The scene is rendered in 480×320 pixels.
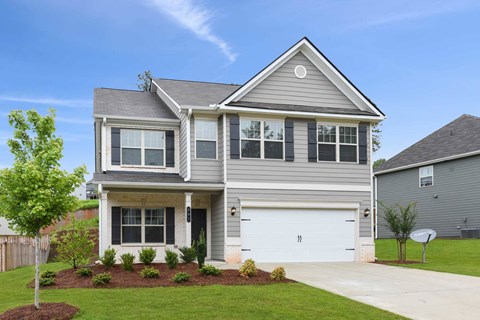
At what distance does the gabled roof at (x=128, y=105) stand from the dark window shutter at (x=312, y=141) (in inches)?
Answer: 206

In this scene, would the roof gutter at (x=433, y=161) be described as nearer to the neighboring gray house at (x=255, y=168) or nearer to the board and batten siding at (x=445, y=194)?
the board and batten siding at (x=445, y=194)

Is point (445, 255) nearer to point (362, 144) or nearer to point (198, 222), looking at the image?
point (362, 144)

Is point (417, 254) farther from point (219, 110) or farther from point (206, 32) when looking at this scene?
point (206, 32)

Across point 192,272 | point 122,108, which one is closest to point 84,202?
point 122,108

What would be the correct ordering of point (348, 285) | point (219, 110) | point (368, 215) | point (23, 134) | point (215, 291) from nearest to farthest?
1. point (23, 134)
2. point (215, 291)
3. point (348, 285)
4. point (219, 110)
5. point (368, 215)

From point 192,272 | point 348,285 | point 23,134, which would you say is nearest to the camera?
point 23,134

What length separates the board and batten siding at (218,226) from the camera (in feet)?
63.0

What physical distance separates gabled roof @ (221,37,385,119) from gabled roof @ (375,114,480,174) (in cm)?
829

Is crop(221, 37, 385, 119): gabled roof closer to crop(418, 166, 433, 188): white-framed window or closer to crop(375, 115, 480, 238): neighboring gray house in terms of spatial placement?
crop(375, 115, 480, 238): neighboring gray house

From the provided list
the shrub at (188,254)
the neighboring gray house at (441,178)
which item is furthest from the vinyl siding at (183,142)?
the neighboring gray house at (441,178)

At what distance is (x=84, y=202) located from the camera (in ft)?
134

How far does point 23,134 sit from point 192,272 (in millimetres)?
6537

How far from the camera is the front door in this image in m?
20.5

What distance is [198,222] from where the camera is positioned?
67.5 ft
